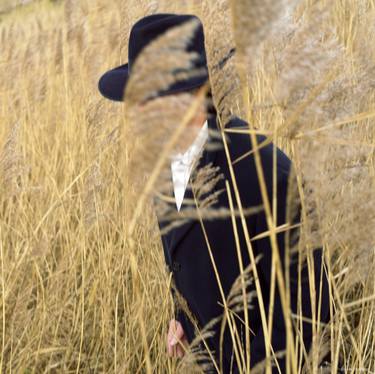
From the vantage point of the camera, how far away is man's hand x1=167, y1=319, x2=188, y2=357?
5.55 feet

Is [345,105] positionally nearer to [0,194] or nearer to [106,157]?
[106,157]

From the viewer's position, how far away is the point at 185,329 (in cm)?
175

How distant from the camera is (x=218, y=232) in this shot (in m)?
1.54

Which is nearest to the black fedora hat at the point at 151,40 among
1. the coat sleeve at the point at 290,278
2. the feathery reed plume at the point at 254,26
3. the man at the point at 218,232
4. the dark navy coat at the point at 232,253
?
the man at the point at 218,232

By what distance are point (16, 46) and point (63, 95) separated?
0.36m

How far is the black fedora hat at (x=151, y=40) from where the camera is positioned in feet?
4.34

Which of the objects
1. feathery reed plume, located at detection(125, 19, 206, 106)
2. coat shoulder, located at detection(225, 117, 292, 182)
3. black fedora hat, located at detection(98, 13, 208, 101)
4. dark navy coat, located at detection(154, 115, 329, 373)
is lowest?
dark navy coat, located at detection(154, 115, 329, 373)

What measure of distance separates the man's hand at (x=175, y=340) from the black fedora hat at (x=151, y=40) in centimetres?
58

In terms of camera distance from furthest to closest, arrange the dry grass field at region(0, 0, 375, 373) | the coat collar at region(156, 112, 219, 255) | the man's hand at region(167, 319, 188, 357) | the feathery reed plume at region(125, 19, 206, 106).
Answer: the man's hand at region(167, 319, 188, 357) < the coat collar at region(156, 112, 219, 255) < the dry grass field at region(0, 0, 375, 373) < the feathery reed plume at region(125, 19, 206, 106)

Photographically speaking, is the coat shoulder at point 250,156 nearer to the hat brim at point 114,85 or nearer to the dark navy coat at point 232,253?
the dark navy coat at point 232,253

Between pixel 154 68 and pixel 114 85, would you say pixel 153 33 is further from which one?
pixel 154 68

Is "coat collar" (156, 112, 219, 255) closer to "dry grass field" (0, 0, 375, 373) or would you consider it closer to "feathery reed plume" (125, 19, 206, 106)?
"dry grass field" (0, 0, 375, 373)

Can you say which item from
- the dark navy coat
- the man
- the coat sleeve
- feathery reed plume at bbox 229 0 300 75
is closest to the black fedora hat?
the man

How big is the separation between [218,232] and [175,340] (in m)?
0.32
